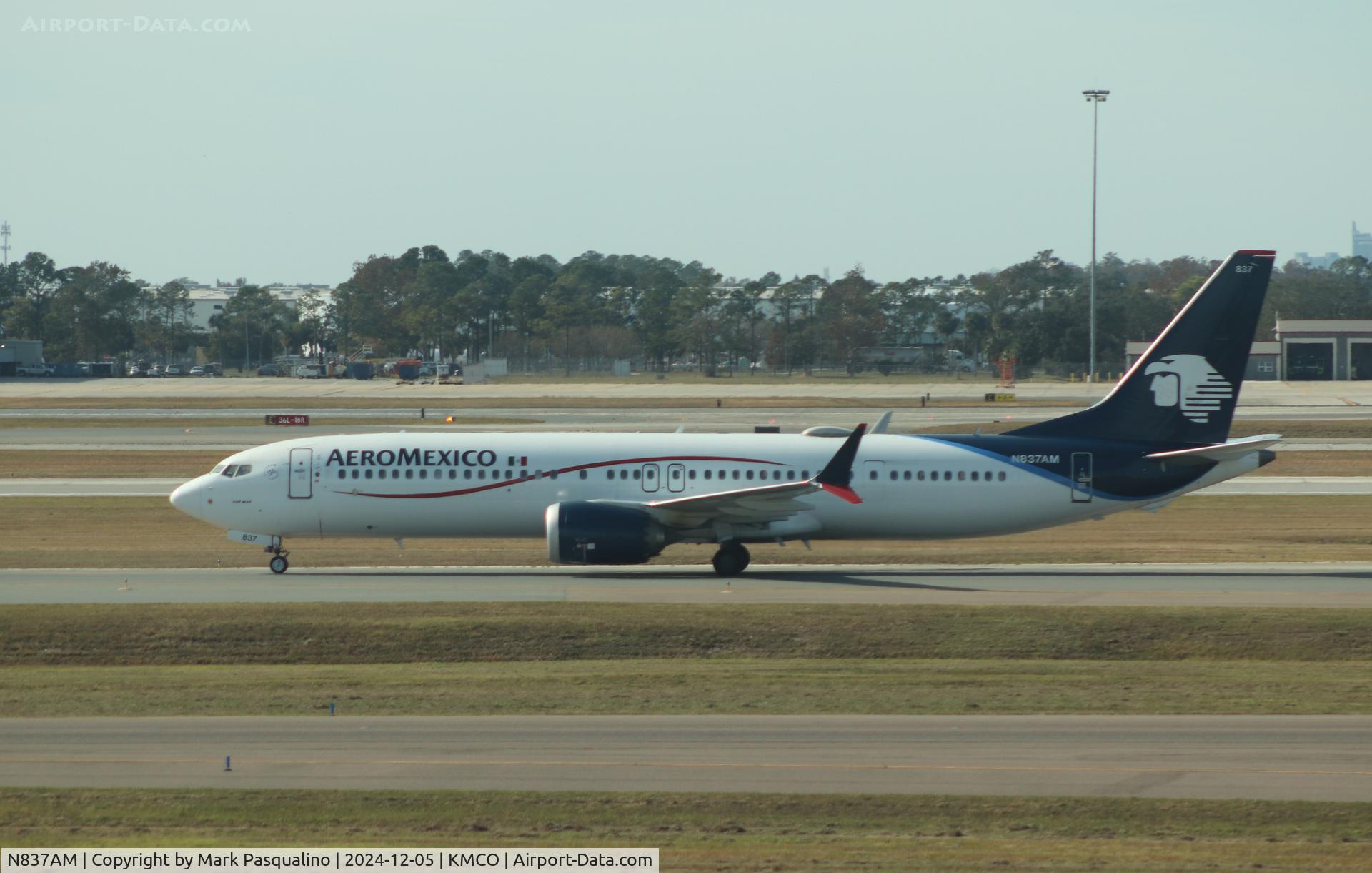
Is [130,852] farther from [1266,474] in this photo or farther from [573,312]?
[573,312]

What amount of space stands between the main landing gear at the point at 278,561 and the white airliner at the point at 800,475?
0.15ft

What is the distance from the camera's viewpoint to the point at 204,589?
31.9 meters

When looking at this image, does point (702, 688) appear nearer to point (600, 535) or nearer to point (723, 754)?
point (723, 754)

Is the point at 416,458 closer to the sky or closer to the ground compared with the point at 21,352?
closer to the ground

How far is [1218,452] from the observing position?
34844 mm

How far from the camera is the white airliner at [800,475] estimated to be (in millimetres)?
35719

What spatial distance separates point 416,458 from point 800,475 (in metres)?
9.60

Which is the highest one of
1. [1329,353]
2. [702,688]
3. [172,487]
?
[1329,353]

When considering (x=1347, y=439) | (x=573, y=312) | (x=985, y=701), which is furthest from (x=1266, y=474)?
(x=573, y=312)

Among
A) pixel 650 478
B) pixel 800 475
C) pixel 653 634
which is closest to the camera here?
pixel 653 634

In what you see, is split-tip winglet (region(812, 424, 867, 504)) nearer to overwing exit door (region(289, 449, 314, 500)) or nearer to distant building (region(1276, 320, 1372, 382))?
overwing exit door (region(289, 449, 314, 500))

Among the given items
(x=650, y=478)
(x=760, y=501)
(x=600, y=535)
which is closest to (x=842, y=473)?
(x=760, y=501)

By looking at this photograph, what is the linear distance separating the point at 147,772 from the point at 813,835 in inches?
330

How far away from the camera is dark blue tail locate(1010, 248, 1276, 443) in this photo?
36.0m
